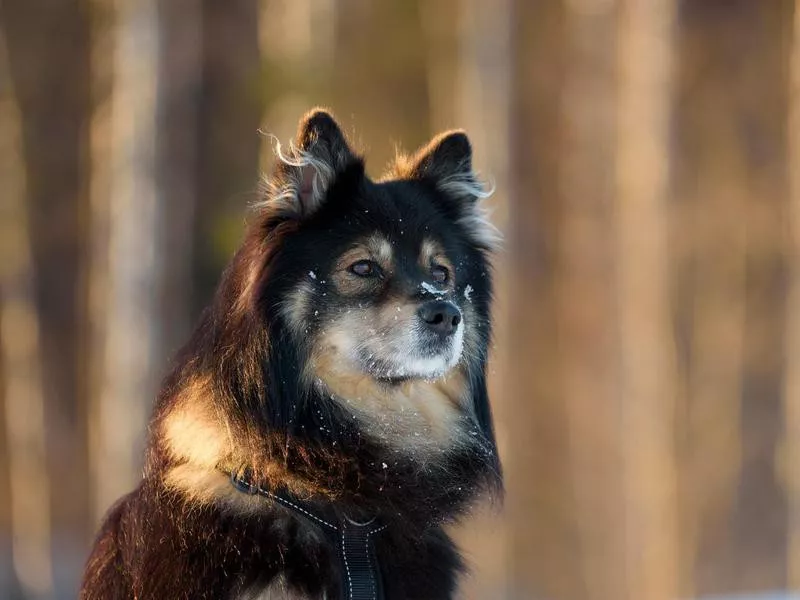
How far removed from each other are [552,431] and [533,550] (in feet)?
8.78

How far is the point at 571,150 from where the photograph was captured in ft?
72.0

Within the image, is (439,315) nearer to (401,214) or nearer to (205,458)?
(401,214)

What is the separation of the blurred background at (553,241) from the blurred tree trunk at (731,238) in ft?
0.15

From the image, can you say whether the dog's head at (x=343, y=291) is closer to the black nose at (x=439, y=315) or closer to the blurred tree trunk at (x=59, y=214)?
the black nose at (x=439, y=315)

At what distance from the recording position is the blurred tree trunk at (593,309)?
18.4 m

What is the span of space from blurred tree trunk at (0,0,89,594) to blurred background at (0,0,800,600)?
5cm

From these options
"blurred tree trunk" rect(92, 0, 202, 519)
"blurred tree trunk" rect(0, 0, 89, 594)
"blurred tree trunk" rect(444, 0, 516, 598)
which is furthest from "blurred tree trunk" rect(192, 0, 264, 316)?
"blurred tree trunk" rect(92, 0, 202, 519)

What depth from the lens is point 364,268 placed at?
469cm

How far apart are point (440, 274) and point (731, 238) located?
1950 centimetres

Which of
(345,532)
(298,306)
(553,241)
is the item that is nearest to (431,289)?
(298,306)

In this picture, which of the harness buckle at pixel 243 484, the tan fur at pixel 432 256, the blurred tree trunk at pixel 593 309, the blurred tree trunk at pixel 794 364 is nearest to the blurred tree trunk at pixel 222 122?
the blurred tree trunk at pixel 593 309

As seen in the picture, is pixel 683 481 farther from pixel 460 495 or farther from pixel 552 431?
pixel 460 495

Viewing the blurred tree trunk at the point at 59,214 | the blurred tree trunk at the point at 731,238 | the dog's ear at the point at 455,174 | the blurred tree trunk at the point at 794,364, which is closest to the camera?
the dog's ear at the point at 455,174

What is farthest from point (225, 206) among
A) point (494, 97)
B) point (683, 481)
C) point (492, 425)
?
point (492, 425)
